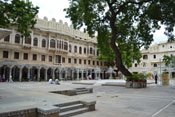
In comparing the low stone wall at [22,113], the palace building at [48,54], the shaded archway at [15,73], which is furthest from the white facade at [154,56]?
the low stone wall at [22,113]

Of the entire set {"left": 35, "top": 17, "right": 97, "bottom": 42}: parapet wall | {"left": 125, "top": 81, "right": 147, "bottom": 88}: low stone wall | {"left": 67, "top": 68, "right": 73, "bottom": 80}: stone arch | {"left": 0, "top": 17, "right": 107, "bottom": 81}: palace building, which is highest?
{"left": 35, "top": 17, "right": 97, "bottom": 42}: parapet wall

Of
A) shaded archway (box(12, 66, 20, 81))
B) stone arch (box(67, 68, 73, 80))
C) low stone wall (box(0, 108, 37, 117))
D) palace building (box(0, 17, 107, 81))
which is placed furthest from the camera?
stone arch (box(67, 68, 73, 80))

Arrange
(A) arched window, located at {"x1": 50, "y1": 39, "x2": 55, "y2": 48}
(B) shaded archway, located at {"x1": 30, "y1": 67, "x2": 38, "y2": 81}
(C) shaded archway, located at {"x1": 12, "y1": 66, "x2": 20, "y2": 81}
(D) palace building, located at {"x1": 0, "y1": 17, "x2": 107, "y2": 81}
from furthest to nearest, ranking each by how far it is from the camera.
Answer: (A) arched window, located at {"x1": 50, "y1": 39, "x2": 55, "y2": 48}, (B) shaded archway, located at {"x1": 30, "y1": 67, "x2": 38, "y2": 81}, (C) shaded archway, located at {"x1": 12, "y1": 66, "x2": 20, "y2": 81}, (D) palace building, located at {"x1": 0, "y1": 17, "x2": 107, "y2": 81}

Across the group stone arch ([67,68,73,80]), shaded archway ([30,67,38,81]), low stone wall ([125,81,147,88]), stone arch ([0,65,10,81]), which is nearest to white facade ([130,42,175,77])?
stone arch ([67,68,73,80])

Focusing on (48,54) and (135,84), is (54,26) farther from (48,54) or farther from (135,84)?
(135,84)

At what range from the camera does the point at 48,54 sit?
42719 mm

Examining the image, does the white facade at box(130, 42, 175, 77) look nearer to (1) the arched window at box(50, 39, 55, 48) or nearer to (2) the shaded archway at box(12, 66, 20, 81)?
(1) the arched window at box(50, 39, 55, 48)

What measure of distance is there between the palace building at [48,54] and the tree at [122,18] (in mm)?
16493

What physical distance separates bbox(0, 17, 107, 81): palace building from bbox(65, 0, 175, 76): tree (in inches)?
649

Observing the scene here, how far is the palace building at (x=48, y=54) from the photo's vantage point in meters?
36.3

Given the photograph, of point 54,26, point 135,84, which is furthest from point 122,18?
point 54,26

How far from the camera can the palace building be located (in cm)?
3634

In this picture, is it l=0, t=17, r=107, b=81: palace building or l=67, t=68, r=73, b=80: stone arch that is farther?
l=67, t=68, r=73, b=80: stone arch

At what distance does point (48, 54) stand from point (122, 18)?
22007mm
